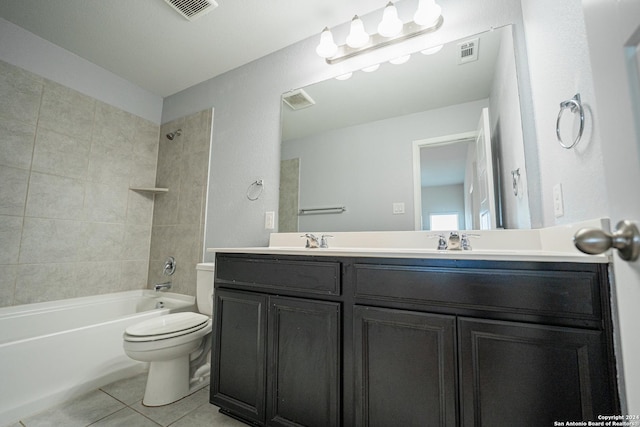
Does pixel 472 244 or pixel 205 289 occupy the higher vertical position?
pixel 472 244

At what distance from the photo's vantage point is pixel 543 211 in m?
1.17

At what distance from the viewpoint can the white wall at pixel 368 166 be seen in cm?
148

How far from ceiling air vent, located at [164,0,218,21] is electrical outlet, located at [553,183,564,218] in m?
2.05

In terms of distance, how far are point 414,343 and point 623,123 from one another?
78 cm

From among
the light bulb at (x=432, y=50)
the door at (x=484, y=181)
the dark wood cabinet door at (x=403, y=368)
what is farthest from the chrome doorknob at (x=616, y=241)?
→ the light bulb at (x=432, y=50)

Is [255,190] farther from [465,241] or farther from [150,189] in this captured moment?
[465,241]

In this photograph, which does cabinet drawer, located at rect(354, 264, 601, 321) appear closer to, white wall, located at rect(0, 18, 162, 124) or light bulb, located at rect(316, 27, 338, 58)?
light bulb, located at rect(316, 27, 338, 58)

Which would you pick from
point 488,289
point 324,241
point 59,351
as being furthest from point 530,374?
point 59,351

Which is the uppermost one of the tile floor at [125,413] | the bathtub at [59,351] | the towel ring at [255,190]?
the towel ring at [255,190]

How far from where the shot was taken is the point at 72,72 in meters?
2.16

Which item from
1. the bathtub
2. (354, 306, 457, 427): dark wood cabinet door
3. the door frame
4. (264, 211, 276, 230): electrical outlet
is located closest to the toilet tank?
the bathtub

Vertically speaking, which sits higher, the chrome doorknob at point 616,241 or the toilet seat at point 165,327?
the chrome doorknob at point 616,241

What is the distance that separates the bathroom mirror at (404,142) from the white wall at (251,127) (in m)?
0.10

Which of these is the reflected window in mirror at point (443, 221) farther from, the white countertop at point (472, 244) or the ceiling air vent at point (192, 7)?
the ceiling air vent at point (192, 7)
